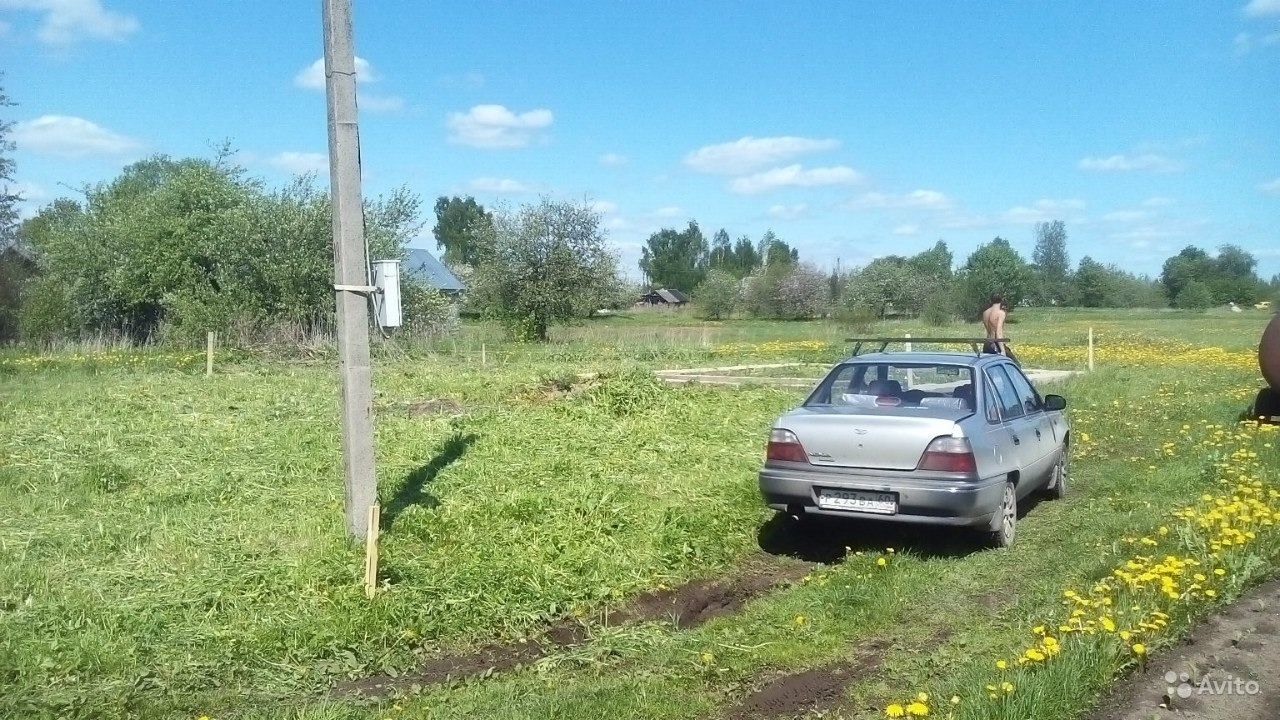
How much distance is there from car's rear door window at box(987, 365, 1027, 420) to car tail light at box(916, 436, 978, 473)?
1.15 m

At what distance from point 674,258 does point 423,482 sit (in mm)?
132153

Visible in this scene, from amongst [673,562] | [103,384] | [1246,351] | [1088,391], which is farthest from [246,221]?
[1246,351]

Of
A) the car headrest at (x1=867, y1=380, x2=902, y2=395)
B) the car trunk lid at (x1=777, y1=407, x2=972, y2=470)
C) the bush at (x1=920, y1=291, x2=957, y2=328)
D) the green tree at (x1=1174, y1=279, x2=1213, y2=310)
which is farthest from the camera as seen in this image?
the green tree at (x1=1174, y1=279, x2=1213, y2=310)

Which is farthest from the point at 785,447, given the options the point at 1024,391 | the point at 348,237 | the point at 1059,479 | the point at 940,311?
the point at 940,311

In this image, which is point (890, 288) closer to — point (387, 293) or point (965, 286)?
point (965, 286)

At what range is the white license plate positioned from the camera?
681 centimetres

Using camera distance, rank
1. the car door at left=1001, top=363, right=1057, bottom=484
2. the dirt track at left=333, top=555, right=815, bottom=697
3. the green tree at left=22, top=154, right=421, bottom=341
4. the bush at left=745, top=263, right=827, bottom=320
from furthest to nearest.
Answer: the bush at left=745, top=263, right=827, bottom=320 < the green tree at left=22, top=154, right=421, bottom=341 < the car door at left=1001, top=363, right=1057, bottom=484 < the dirt track at left=333, top=555, right=815, bottom=697

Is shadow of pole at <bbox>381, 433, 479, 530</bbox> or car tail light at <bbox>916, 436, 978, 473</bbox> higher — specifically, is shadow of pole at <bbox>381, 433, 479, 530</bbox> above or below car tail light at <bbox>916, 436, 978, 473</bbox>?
below

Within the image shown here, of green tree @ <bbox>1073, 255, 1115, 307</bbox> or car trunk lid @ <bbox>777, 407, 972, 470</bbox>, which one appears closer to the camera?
car trunk lid @ <bbox>777, 407, 972, 470</bbox>

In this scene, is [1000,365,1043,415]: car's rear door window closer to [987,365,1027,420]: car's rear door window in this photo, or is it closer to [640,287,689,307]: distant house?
[987,365,1027,420]: car's rear door window

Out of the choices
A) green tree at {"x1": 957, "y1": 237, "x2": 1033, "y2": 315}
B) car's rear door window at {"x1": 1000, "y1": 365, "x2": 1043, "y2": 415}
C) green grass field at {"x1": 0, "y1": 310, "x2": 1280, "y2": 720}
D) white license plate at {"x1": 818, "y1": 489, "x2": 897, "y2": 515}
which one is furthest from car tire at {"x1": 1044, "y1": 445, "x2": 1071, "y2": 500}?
green tree at {"x1": 957, "y1": 237, "x2": 1033, "y2": 315}

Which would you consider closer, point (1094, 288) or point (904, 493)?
point (904, 493)

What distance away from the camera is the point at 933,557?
7.09m

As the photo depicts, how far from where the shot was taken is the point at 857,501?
272 inches
